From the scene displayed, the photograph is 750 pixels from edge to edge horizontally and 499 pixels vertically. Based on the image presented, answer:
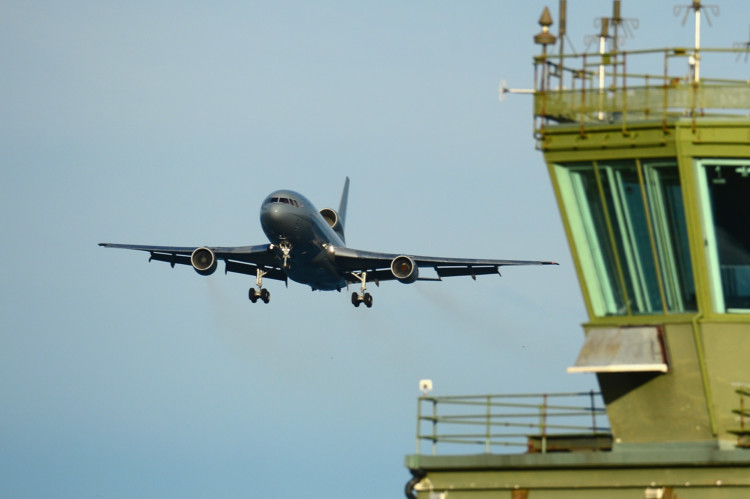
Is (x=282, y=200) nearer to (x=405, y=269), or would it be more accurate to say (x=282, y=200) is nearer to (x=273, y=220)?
(x=273, y=220)

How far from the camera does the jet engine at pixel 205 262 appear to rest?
224 feet

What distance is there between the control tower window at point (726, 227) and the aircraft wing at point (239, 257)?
50974mm

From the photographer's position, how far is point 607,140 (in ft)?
55.4

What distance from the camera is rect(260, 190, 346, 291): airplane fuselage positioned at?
6281 centimetres

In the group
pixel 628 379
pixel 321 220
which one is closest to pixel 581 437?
pixel 628 379

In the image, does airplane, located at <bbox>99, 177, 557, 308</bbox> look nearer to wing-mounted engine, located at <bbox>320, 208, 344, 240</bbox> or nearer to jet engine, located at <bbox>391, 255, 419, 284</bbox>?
jet engine, located at <bbox>391, 255, 419, 284</bbox>

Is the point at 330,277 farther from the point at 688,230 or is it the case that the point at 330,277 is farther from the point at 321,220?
the point at 688,230

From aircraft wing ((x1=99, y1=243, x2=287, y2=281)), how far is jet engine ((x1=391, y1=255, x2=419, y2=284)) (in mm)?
6347

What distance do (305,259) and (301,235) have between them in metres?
2.43

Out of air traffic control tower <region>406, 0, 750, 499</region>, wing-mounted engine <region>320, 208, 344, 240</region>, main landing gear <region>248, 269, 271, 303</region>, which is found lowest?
air traffic control tower <region>406, 0, 750, 499</region>

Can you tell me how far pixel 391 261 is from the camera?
70.6 m

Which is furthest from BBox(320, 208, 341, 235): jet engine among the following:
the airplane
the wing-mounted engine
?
the airplane

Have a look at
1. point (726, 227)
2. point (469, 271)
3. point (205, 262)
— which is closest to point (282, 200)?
point (205, 262)

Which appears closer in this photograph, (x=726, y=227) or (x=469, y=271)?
(x=726, y=227)
